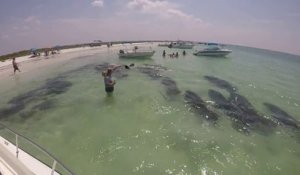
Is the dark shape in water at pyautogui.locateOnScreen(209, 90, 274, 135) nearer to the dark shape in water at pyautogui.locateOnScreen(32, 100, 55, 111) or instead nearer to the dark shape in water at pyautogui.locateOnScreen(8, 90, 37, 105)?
the dark shape in water at pyautogui.locateOnScreen(32, 100, 55, 111)

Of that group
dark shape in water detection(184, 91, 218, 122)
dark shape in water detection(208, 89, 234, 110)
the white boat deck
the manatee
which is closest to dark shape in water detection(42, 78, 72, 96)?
the manatee

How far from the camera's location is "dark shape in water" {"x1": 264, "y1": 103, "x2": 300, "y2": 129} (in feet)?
59.4

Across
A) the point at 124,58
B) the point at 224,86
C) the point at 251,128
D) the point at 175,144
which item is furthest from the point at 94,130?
the point at 124,58

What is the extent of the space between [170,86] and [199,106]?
757 cm

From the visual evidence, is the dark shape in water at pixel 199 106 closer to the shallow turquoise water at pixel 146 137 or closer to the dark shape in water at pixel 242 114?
the shallow turquoise water at pixel 146 137

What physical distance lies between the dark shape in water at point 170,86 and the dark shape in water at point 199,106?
1237mm

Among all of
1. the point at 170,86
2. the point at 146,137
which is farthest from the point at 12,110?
the point at 170,86

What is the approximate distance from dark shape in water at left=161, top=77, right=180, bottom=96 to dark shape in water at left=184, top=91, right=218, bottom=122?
1.24 meters

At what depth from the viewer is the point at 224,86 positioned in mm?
28906

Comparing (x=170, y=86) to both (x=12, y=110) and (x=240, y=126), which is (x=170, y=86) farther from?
(x=12, y=110)

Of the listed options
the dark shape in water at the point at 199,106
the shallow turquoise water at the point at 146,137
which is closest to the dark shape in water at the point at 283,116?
the shallow turquoise water at the point at 146,137

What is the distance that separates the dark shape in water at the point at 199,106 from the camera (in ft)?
56.8

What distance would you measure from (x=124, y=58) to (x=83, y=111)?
36399mm

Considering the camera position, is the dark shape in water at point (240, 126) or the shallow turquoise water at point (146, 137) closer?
the shallow turquoise water at point (146, 137)
